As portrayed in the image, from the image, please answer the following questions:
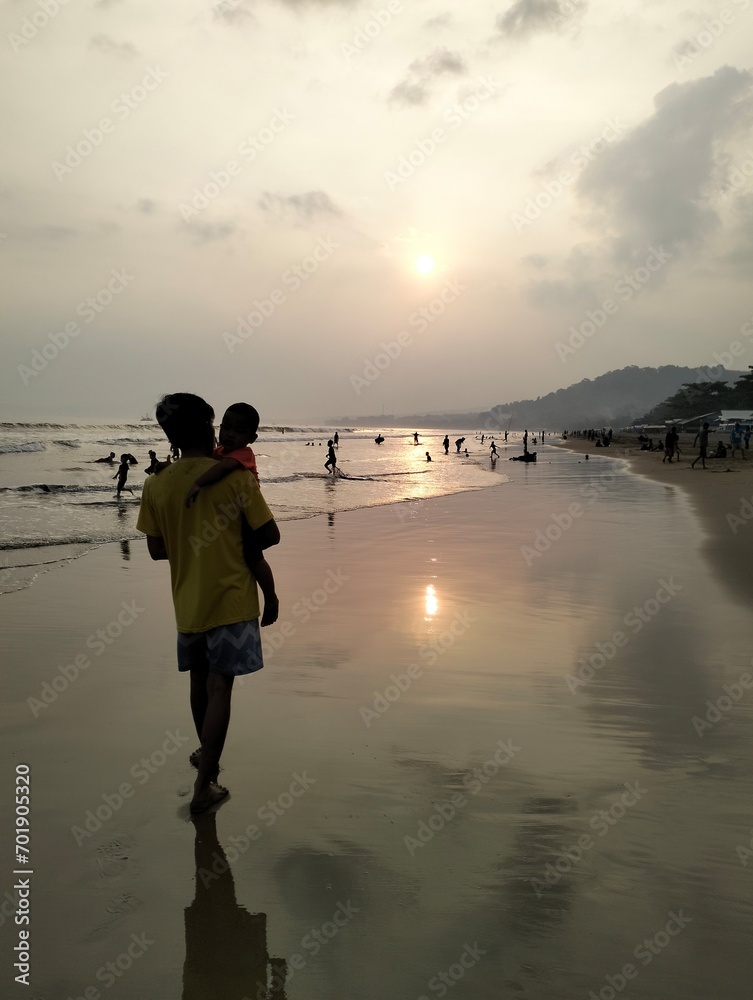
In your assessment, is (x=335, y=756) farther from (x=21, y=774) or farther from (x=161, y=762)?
(x=21, y=774)

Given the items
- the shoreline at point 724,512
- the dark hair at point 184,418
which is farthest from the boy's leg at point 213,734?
the shoreline at point 724,512

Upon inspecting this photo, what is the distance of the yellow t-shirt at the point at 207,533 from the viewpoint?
11.5ft

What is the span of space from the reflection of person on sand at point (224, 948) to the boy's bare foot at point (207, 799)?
43 centimetres

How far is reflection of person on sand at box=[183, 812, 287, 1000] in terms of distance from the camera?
7.71 feet

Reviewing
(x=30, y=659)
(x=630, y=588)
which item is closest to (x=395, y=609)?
(x=630, y=588)

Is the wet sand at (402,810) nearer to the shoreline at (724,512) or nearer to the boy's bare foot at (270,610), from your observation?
the boy's bare foot at (270,610)

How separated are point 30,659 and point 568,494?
19880 mm

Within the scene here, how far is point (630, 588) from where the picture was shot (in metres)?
8.64

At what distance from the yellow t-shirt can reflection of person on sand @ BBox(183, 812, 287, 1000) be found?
4.01ft

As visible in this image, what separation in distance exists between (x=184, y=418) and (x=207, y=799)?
6.69 ft

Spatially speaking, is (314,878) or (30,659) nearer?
(314,878)

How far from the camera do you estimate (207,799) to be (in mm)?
3467

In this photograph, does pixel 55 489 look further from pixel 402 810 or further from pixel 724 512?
pixel 402 810

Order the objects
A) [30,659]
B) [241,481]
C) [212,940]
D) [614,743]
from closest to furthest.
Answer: [212,940]
[241,481]
[614,743]
[30,659]
